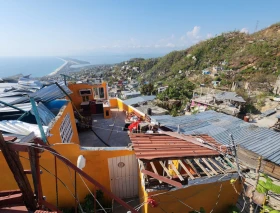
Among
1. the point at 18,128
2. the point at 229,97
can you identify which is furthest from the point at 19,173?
the point at 229,97

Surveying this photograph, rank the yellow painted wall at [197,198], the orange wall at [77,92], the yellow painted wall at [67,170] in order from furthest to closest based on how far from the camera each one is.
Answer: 1. the orange wall at [77,92]
2. the yellow painted wall at [67,170]
3. the yellow painted wall at [197,198]

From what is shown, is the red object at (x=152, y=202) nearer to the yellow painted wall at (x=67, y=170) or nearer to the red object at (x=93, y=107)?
the yellow painted wall at (x=67, y=170)

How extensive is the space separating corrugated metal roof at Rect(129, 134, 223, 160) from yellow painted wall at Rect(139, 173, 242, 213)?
1.11 metres

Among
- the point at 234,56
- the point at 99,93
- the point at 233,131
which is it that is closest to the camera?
the point at 233,131

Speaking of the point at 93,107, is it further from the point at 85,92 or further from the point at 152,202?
the point at 152,202

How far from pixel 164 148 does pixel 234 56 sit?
78075 mm

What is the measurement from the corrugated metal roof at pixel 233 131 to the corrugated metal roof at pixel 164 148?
246 inches

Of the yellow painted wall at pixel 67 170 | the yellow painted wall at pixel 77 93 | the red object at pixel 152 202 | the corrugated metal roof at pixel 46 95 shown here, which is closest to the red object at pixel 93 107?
the yellow painted wall at pixel 77 93

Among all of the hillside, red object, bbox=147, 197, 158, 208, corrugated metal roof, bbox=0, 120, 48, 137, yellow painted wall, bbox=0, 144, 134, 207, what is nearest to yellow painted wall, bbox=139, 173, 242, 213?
red object, bbox=147, 197, 158, 208

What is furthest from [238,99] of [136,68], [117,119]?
[136,68]

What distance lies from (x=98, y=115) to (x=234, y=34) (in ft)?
328

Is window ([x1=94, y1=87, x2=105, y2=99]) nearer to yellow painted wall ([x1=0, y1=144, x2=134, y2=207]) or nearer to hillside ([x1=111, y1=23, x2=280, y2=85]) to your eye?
yellow painted wall ([x1=0, y1=144, x2=134, y2=207])

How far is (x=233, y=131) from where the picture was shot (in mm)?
13625

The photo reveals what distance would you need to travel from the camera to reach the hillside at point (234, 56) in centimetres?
5416
